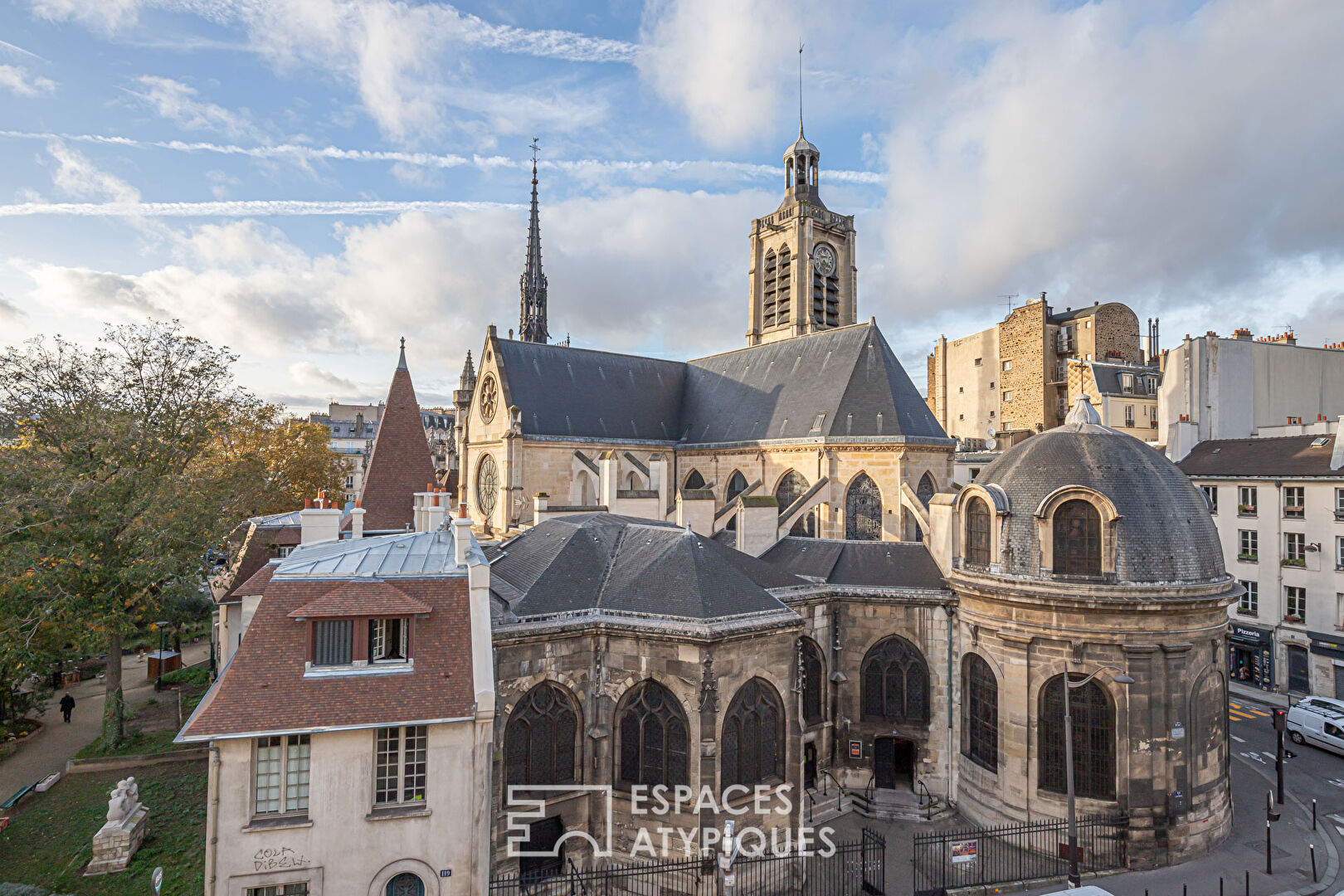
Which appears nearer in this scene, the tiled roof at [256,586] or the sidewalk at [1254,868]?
the sidewalk at [1254,868]

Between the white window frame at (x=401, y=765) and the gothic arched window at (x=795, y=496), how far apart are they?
15.3 m

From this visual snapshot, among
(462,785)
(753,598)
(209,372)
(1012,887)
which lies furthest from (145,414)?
(1012,887)

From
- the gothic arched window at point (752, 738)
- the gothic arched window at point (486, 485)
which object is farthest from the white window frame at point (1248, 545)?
the gothic arched window at point (486, 485)

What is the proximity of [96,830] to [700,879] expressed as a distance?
46.3 ft

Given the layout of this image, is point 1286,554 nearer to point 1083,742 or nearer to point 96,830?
point 1083,742

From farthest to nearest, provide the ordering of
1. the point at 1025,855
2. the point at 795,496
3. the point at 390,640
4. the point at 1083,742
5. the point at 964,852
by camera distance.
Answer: the point at 795,496 → the point at 1083,742 → the point at 1025,855 → the point at 964,852 → the point at 390,640

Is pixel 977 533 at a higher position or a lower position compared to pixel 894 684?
higher

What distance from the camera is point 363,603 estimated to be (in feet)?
37.1

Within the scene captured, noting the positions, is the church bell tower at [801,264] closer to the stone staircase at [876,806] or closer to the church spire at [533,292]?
the church spire at [533,292]

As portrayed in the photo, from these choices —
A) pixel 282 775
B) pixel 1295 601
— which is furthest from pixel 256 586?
pixel 1295 601

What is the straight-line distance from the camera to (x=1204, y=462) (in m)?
31.0

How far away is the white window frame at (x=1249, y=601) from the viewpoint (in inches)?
1089

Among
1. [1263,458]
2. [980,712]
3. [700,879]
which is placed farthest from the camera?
[1263,458]

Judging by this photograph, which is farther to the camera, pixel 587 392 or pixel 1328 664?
pixel 587 392
